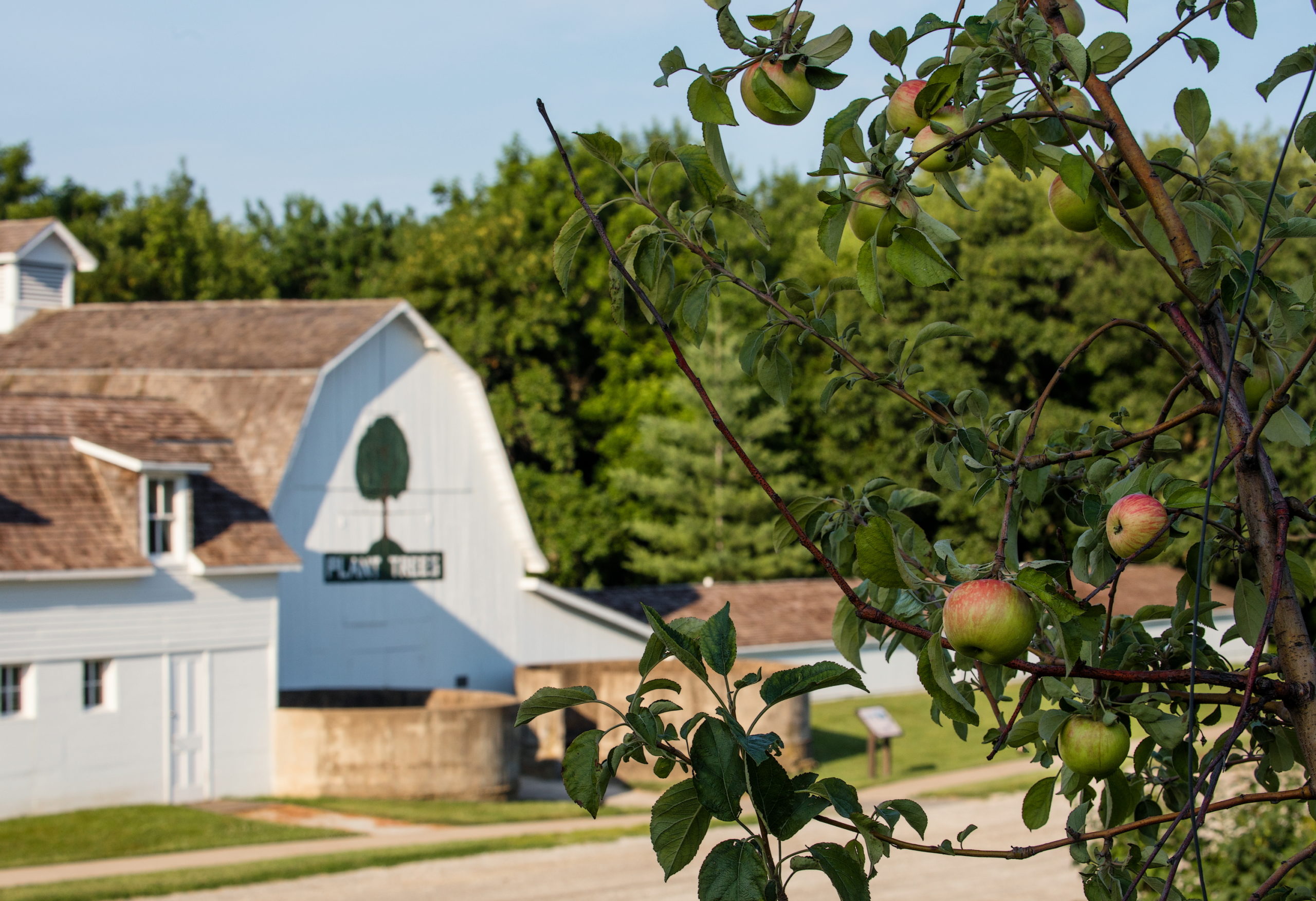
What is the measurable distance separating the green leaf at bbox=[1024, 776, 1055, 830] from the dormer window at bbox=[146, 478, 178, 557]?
20.4 metres

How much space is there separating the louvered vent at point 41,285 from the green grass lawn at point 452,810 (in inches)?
659

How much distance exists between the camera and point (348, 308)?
28.3 meters

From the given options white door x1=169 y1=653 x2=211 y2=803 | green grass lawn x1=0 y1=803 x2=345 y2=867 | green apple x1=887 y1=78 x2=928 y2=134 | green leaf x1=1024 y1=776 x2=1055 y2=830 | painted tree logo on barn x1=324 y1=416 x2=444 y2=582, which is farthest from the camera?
painted tree logo on barn x1=324 y1=416 x2=444 y2=582

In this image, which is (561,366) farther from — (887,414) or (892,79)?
(892,79)

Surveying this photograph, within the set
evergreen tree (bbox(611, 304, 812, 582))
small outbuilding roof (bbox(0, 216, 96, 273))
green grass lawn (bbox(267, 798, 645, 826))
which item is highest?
small outbuilding roof (bbox(0, 216, 96, 273))

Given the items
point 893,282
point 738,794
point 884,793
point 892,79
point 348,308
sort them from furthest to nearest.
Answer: point 893,282, point 348,308, point 884,793, point 892,79, point 738,794

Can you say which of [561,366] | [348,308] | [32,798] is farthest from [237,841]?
[561,366]

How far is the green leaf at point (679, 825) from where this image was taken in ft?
5.96

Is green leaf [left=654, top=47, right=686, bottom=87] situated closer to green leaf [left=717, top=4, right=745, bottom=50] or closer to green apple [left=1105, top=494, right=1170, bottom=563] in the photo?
green leaf [left=717, top=4, right=745, bottom=50]

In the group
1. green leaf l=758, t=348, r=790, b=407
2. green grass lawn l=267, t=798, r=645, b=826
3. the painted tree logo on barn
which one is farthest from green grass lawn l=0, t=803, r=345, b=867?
green leaf l=758, t=348, r=790, b=407

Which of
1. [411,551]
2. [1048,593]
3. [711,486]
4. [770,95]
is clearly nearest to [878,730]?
[411,551]

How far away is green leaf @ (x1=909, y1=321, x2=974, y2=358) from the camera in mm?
2646

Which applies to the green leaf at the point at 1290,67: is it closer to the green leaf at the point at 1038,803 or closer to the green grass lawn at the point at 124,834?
the green leaf at the point at 1038,803

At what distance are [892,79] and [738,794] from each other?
1.28m
